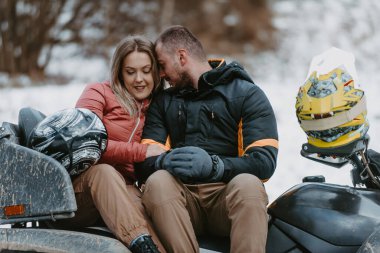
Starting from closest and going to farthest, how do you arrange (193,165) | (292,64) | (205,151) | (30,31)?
(193,165)
(205,151)
(30,31)
(292,64)

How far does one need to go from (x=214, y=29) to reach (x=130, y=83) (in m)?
9.24

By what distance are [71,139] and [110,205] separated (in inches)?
12.0

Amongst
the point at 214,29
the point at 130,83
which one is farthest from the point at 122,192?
the point at 214,29

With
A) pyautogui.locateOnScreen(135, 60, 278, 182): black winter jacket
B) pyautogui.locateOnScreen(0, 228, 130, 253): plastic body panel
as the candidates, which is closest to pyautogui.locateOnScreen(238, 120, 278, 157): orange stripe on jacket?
pyautogui.locateOnScreen(135, 60, 278, 182): black winter jacket

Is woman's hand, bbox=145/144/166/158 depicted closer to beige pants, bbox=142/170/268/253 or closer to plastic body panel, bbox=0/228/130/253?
beige pants, bbox=142/170/268/253

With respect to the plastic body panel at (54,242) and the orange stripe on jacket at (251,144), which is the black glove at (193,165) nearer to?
the orange stripe on jacket at (251,144)

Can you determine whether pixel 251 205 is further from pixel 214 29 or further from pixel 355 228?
pixel 214 29

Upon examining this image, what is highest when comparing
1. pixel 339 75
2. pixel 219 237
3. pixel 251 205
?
pixel 339 75

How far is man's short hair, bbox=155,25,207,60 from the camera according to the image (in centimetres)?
354

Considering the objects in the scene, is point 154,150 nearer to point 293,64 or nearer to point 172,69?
point 172,69

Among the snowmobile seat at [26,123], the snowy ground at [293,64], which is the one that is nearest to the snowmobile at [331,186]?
the snowmobile seat at [26,123]

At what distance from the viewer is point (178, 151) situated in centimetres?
303

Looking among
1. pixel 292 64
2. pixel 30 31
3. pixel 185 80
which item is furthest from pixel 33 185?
pixel 292 64

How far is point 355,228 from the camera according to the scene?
2.92 meters
